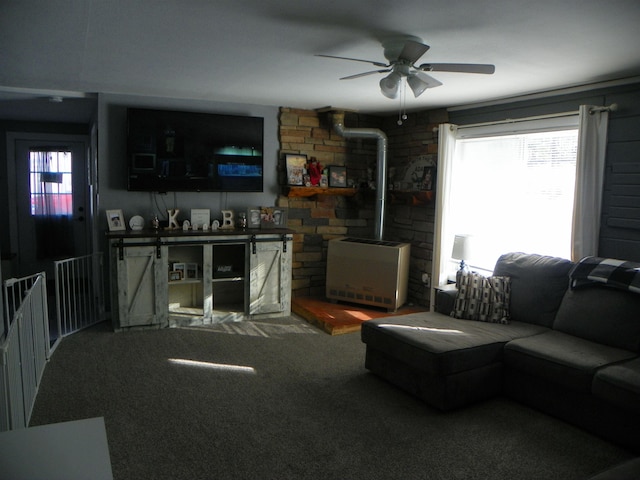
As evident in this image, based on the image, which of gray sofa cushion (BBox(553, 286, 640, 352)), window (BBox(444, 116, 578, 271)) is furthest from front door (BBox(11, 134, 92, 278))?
gray sofa cushion (BBox(553, 286, 640, 352))

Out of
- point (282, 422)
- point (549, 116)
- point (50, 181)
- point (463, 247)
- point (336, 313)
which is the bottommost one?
point (282, 422)

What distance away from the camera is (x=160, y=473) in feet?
7.86

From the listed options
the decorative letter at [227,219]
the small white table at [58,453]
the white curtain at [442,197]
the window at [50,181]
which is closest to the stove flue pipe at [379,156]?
the white curtain at [442,197]

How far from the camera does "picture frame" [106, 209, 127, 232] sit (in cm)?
460

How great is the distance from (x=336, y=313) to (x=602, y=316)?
245 centimetres

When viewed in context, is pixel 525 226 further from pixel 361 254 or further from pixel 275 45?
pixel 275 45

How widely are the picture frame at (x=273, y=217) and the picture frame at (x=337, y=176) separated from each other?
68cm

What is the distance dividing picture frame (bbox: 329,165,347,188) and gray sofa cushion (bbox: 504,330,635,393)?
2.99m

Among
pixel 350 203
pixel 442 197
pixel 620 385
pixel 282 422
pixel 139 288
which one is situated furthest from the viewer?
pixel 350 203

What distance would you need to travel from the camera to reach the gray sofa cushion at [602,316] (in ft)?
10.2

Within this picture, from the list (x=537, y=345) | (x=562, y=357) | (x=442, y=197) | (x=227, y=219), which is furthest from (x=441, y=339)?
(x=227, y=219)

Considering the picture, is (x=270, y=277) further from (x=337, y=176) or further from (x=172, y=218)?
(x=337, y=176)

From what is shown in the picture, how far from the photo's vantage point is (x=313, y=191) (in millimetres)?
5469

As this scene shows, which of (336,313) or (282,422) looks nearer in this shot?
(282,422)
